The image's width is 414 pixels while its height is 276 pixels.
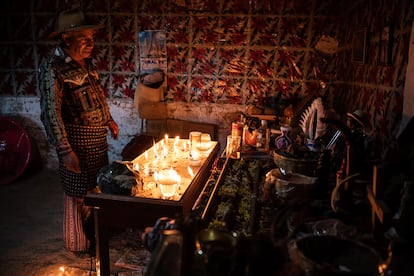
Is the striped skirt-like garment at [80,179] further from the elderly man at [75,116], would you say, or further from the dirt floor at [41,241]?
the dirt floor at [41,241]

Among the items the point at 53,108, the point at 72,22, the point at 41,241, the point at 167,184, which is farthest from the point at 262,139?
the point at 41,241

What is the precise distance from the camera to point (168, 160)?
12.1 ft

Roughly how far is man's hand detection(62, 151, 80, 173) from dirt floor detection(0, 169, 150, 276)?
3.35 feet

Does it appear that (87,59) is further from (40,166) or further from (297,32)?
(40,166)

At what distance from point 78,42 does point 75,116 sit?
0.77 meters

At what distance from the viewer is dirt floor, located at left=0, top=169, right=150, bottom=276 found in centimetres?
388

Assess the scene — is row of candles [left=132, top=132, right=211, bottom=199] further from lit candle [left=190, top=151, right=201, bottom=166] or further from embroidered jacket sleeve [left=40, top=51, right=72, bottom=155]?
embroidered jacket sleeve [left=40, top=51, right=72, bottom=155]

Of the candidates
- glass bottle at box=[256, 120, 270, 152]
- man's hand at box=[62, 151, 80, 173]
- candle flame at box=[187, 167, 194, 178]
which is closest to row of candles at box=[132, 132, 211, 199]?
candle flame at box=[187, 167, 194, 178]

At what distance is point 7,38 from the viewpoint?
677 cm

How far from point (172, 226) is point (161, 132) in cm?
501

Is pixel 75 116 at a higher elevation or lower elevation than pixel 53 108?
lower

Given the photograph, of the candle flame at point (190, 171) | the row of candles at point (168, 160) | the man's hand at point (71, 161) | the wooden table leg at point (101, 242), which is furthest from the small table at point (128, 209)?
the man's hand at point (71, 161)

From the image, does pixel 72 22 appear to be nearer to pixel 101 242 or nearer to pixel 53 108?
pixel 53 108

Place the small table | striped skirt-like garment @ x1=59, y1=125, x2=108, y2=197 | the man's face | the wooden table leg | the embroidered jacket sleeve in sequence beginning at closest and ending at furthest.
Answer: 1. the small table
2. the wooden table leg
3. the embroidered jacket sleeve
4. the man's face
5. striped skirt-like garment @ x1=59, y1=125, x2=108, y2=197
